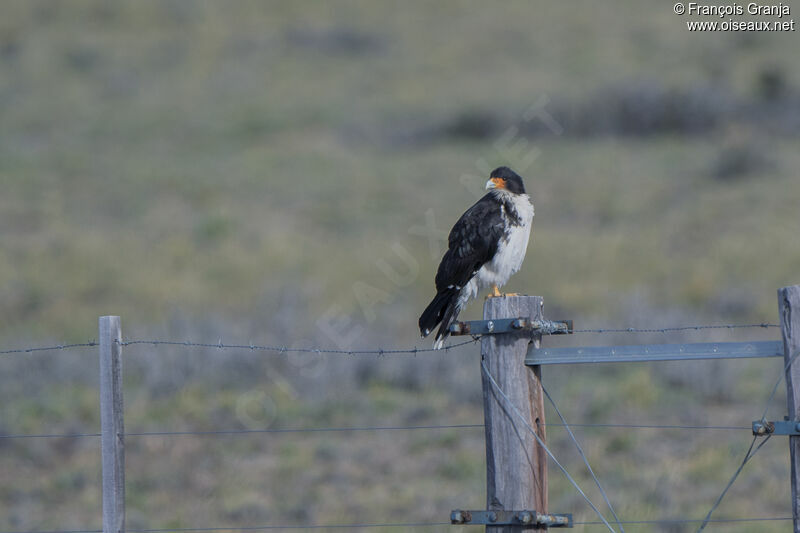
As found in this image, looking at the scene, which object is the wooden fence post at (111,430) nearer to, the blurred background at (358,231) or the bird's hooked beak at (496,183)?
the bird's hooked beak at (496,183)

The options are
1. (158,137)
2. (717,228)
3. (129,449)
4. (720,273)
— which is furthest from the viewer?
(158,137)

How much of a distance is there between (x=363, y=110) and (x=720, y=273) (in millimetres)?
13632

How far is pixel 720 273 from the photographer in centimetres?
1565

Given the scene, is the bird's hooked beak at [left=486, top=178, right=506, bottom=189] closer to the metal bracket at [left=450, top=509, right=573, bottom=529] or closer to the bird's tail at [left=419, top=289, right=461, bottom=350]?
the bird's tail at [left=419, top=289, right=461, bottom=350]

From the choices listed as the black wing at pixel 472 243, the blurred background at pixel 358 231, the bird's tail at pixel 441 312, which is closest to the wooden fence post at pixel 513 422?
the bird's tail at pixel 441 312

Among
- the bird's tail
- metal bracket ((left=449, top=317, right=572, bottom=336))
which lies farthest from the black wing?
metal bracket ((left=449, top=317, right=572, bottom=336))

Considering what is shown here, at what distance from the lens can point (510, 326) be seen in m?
3.89

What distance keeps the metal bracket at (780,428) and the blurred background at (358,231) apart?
470 centimetres

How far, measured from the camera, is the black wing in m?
6.05

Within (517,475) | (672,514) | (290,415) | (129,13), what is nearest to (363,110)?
(129,13)

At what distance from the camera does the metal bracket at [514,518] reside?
3.79 m

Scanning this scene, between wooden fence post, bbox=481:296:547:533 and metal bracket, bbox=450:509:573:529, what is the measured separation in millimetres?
35

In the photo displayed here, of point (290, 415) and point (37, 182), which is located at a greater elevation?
point (37, 182)

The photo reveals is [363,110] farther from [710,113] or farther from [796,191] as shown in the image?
[796,191]
